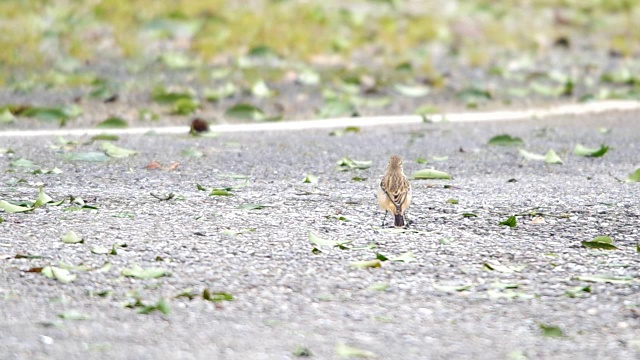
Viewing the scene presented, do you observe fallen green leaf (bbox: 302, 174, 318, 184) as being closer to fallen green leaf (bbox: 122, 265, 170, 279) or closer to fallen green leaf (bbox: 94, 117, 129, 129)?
fallen green leaf (bbox: 122, 265, 170, 279)

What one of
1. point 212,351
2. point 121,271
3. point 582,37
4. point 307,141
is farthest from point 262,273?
point 582,37

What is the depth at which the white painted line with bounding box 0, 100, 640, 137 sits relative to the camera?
1019 centimetres

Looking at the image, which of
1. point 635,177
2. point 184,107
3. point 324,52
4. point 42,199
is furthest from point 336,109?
point 42,199

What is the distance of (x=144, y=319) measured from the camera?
15.6 feet

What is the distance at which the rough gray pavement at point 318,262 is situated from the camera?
4.53m

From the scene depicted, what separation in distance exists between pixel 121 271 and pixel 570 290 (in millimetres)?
1857

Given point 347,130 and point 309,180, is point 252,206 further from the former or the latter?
point 347,130

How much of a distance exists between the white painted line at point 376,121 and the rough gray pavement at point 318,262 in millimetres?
1097

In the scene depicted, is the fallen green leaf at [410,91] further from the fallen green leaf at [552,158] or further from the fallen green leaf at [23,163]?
the fallen green leaf at [23,163]

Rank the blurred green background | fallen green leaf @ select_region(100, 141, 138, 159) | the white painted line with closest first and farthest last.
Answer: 1. fallen green leaf @ select_region(100, 141, 138, 159)
2. the white painted line
3. the blurred green background

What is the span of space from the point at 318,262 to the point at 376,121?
554 cm

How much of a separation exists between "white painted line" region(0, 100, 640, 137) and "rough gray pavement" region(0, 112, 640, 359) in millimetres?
1097

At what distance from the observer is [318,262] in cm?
567

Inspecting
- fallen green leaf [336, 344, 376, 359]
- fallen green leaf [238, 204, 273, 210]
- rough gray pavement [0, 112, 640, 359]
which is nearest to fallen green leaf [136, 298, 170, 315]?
rough gray pavement [0, 112, 640, 359]
